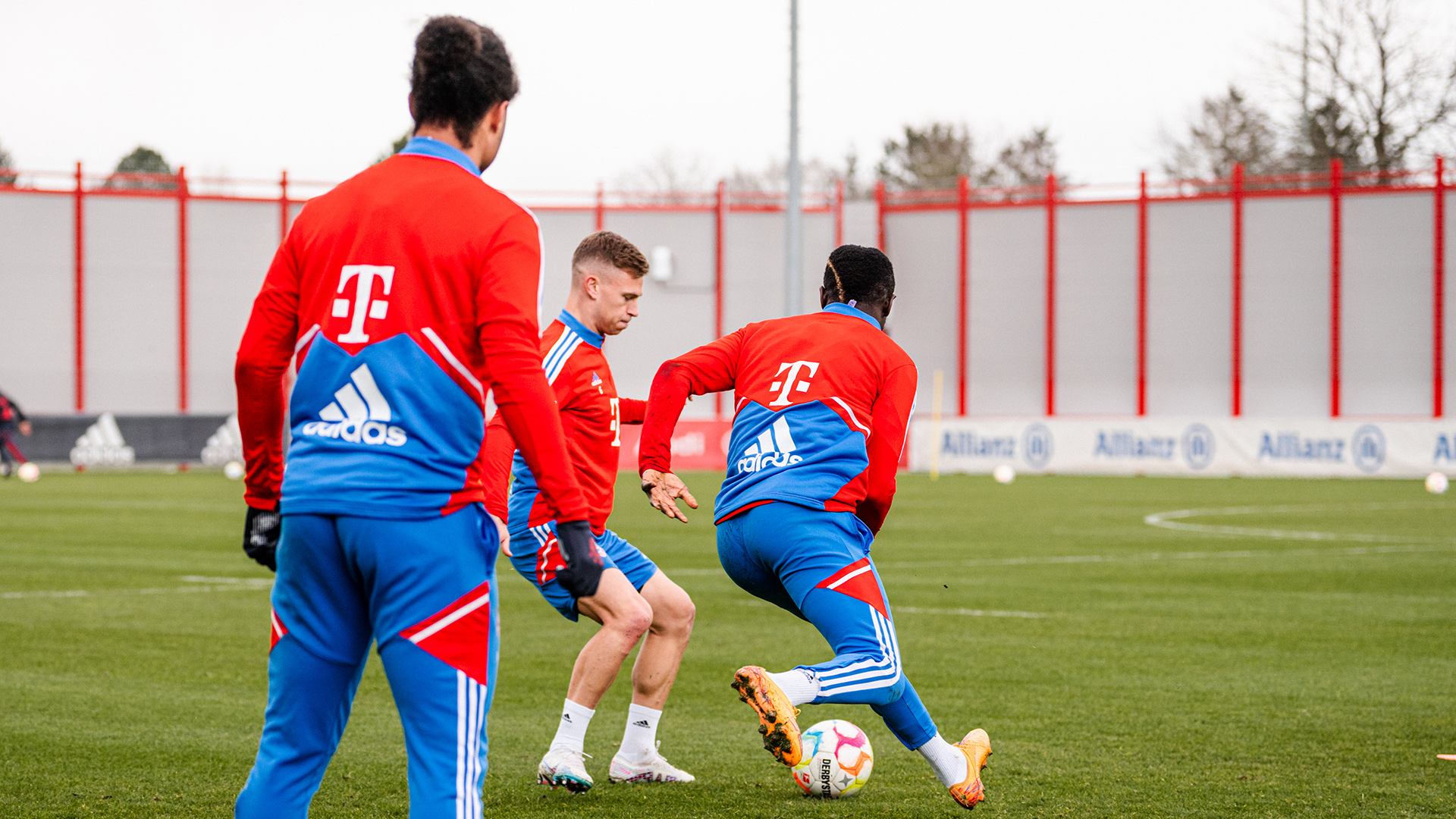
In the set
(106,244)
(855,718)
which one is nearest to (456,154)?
(855,718)

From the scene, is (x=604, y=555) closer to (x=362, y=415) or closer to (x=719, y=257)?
(x=362, y=415)

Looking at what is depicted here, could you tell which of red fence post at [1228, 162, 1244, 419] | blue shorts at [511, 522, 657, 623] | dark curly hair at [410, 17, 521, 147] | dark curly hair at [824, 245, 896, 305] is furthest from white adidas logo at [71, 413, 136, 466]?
dark curly hair at [410, 17, 521, 147]

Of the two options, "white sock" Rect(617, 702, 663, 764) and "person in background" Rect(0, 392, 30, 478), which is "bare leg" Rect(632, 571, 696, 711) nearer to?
"white sock" Rect(617, 702, 663, 764)

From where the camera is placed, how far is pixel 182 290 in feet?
130

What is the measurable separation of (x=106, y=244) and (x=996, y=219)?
989 inches

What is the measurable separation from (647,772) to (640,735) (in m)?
0.15

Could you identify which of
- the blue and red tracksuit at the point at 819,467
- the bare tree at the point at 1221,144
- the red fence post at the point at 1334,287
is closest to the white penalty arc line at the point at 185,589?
the blue and red tracksuit at the point at 819,467

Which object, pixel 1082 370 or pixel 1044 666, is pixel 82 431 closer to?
pixel 1082 370

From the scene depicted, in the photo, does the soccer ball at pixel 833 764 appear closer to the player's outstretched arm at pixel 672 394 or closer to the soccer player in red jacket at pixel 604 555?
the soccer player in red jacket at pixel 604 555

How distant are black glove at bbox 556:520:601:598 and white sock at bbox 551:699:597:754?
2.61 meters

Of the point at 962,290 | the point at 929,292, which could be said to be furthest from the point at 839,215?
the point at 962,290

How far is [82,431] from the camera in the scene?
32.9 meters

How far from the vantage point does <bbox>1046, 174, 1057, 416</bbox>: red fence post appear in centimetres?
3903

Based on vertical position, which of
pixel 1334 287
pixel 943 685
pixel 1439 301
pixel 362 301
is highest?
pixel 1334 287
